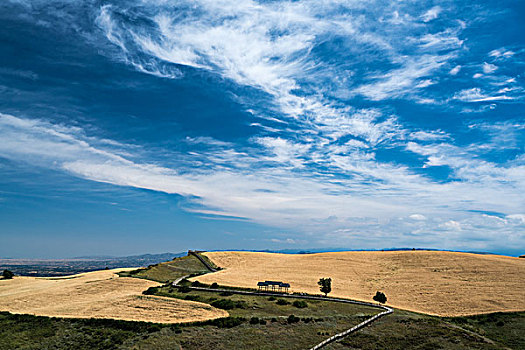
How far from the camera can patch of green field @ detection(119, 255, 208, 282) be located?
90619 mm

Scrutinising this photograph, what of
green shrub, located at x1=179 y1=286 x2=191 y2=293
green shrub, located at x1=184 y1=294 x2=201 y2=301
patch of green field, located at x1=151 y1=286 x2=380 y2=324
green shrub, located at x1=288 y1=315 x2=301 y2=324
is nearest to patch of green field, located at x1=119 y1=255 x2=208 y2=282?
green shrub, located at x1=179 y1=286 x2=191 y2=293

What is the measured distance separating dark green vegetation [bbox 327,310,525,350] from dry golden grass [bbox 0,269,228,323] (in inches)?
852

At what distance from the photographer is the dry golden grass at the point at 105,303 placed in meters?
52.2

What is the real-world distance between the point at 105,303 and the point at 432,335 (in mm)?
51815

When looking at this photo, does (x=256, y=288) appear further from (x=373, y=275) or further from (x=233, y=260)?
(x=233, y=260)

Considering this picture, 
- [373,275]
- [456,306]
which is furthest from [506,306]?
[373,275]

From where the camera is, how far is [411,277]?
9131cm

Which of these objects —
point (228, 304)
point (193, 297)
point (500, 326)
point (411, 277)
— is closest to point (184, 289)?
point (193, 297)

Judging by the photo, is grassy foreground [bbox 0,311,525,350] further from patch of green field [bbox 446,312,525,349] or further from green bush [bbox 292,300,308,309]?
green bush [bbox 292,300,308,309]

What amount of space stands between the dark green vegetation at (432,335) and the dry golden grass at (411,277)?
32.8 feet

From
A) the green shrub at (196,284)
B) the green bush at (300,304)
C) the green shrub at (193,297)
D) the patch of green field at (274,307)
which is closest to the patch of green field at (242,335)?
the patch of green field at (274,307)

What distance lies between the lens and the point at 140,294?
6506 centimetres

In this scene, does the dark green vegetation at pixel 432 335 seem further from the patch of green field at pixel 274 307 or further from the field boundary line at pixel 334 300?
the patch of green field at pixel 274 307

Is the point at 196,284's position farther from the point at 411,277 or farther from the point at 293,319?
the point at 411,277
